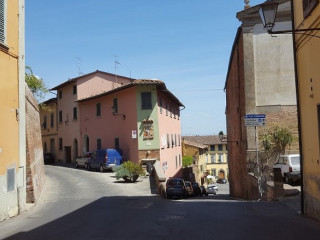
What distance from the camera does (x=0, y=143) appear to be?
10.9m

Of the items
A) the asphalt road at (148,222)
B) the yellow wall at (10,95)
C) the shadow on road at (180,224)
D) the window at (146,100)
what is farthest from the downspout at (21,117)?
the window at (146,100)

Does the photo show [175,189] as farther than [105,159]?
No

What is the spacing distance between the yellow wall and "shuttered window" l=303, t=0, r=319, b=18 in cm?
866

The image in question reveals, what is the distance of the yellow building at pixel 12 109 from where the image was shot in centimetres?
1114

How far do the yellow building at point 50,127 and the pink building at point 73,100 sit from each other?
109 cm

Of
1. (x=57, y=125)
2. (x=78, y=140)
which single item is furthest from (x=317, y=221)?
(x=57, y=125)

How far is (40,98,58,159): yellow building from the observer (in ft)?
143

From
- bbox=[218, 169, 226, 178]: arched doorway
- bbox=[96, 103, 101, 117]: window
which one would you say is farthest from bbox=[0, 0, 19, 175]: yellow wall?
bbox=[218, 169, 226, 178]: arched doorway

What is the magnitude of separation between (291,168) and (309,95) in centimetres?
818

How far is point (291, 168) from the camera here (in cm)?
1666

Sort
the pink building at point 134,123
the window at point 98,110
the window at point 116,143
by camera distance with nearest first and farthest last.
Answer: the pink building at point 134,123, the window at point 116,143, the window at point 98,110

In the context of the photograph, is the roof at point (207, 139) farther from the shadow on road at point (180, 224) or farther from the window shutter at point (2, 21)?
the window shutter at point (2, 21)

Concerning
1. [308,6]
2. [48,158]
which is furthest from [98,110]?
[308,6]

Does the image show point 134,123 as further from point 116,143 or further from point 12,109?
point 12,109
